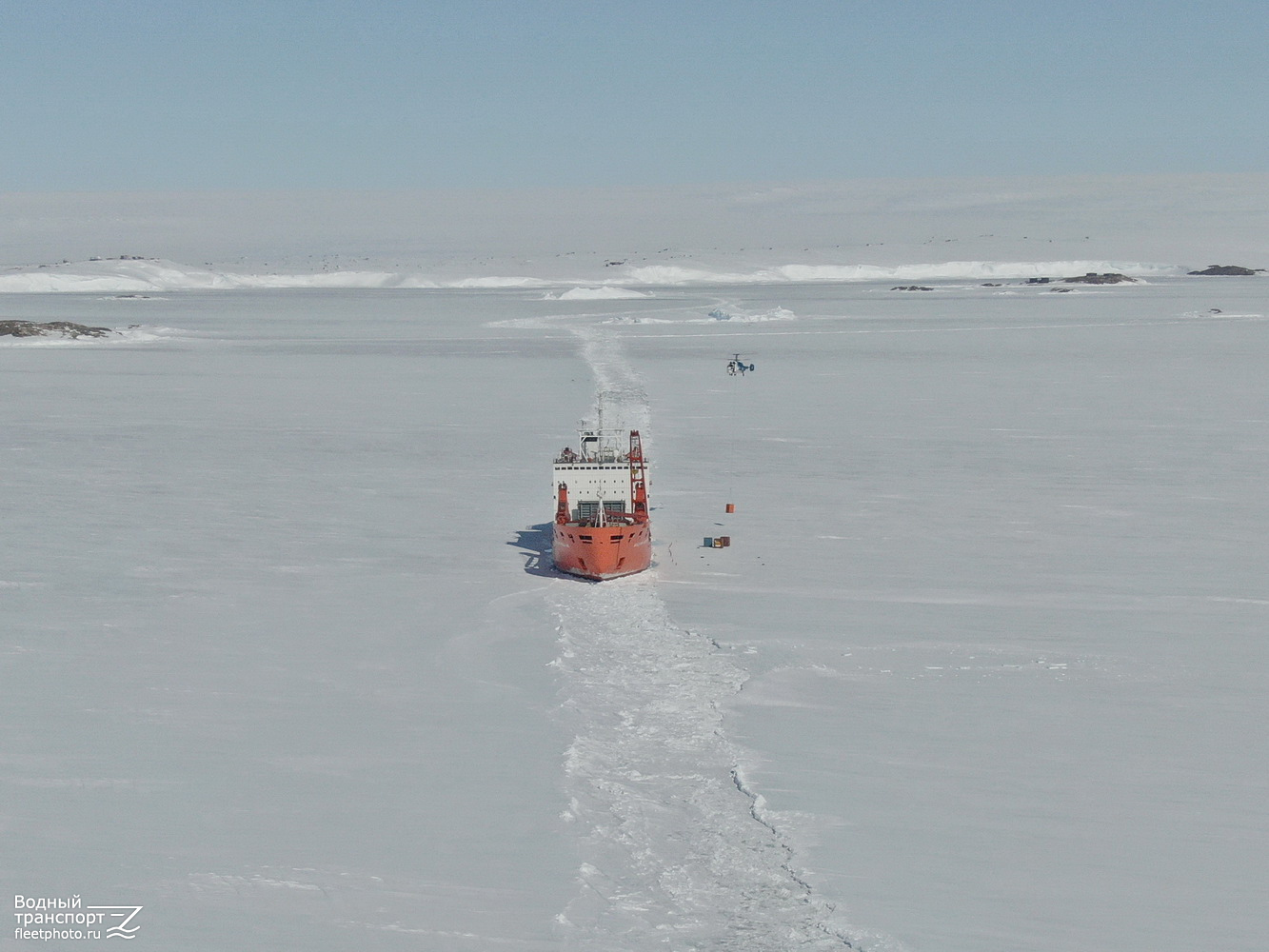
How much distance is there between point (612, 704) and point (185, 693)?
12.2 ft

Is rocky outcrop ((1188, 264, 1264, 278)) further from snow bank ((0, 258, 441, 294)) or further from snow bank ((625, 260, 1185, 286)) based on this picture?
snow bank ((0, 258, 441, 294))

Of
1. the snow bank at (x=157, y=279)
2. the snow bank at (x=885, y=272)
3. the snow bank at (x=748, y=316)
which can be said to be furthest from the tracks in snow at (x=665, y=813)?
the snow bank at (x=885, y=272)

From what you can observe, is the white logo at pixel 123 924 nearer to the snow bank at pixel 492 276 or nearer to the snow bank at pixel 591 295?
the snow bank at pixel 591 295

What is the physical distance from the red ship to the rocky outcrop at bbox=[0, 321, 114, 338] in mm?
47925

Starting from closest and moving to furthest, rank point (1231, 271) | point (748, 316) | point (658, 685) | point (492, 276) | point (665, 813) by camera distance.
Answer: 1. point (665, 813)
2. point (658, 685)
3. point (748, 316)
4. point (1231, 271)
5. point (492, 276)

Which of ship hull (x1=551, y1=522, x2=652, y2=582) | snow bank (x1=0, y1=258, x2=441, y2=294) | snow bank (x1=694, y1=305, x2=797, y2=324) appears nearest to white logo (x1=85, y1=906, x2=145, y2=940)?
ship hull (x1=551, y1=522, x2=652, y2=582)

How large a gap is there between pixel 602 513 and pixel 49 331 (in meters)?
53.7

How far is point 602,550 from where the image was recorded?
693 inches

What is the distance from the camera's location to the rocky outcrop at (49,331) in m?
64.3

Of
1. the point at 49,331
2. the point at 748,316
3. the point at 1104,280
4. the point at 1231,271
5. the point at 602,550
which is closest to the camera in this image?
the point at 602,550

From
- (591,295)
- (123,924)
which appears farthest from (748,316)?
(123,924)

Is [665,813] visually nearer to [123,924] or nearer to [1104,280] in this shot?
[123,924]

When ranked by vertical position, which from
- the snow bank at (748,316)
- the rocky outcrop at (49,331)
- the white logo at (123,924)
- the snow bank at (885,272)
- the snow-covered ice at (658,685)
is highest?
the snow bank at (885,272)

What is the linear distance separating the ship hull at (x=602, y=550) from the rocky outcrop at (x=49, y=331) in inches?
2046
